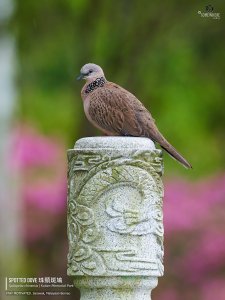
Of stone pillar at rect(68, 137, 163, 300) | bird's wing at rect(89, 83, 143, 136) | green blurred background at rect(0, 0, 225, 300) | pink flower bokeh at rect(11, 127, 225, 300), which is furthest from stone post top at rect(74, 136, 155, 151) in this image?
pink flower bokeh at rect(11, 127, 225, 300)

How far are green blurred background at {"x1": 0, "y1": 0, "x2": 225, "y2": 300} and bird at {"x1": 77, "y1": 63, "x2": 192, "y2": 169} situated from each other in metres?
3.79

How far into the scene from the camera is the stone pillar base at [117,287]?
732cm

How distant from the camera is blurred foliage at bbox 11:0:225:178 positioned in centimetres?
1237

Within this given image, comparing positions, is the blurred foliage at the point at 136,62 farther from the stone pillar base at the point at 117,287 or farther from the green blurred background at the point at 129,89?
the stone pillar base at the point at 117,287

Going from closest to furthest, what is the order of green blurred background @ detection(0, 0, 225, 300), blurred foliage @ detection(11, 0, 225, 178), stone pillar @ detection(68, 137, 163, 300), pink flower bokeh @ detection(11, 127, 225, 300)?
stone pillar @ detection(68, 137, 163, 300), pink flower bokeh @ detection(11, 127, 225, 300), green blurred background @ detection(0, 0, 225, 300), blurred foliage @ detection(11, 0, 225, 178)

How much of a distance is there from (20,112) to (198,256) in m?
2.50

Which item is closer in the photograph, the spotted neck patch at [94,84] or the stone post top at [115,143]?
the stone post top at [115,143]

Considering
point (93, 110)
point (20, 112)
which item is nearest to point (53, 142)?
point (20, 112)

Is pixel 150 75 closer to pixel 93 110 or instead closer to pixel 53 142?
pixel 53 142

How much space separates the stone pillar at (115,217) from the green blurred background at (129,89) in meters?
4.26

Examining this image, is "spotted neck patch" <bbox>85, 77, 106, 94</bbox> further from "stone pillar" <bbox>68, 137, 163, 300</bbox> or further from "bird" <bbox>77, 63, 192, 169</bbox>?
"stone pillar" <bbox>68, 137, 163, 300</bbox>

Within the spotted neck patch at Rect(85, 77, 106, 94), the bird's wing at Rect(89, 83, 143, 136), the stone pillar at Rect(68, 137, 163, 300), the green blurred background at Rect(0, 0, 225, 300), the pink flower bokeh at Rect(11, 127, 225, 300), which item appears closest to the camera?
the stone pillar at Rect(68, 137, 163, 300)

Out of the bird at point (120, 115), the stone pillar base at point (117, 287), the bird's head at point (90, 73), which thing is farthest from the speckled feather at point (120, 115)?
the stone pillar base at point (117, 287)

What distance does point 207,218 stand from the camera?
11984 millimetres
